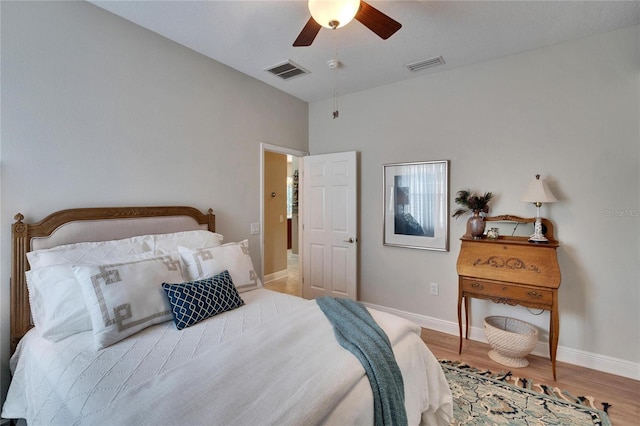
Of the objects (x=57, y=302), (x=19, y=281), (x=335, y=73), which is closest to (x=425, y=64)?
(x=335, y=73)

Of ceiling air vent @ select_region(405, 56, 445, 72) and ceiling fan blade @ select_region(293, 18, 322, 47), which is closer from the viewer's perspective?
ceiling fan blade @ select_region(293, 18, 322, 47)

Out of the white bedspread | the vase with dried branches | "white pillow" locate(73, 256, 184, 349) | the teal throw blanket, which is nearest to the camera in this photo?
the white bedspread

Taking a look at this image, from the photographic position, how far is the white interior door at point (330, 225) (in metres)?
3.75

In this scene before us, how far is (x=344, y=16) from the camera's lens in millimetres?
1667

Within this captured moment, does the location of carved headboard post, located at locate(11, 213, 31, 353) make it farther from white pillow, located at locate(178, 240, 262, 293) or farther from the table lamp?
the table lamp

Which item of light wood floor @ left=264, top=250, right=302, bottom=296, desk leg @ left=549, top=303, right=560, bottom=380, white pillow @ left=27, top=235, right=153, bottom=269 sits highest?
white pillow @ left=27, top=235, right=153, bottom=269

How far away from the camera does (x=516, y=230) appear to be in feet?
9.29

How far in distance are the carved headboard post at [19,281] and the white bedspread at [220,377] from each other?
5.2 inches

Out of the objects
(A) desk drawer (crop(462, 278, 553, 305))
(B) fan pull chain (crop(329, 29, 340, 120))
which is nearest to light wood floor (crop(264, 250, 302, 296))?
(A) desk drawer (crop(462, 278, 553, 305))

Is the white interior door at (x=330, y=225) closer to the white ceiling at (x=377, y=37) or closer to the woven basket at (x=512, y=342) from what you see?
the white ceiling at (x=377, y=37)

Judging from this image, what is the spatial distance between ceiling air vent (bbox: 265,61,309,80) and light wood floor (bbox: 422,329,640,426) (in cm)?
319

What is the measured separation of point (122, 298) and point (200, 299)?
0.40 meters

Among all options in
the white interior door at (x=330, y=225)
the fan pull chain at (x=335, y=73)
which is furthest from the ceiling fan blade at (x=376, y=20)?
the white interior door at (x=330, y=225)

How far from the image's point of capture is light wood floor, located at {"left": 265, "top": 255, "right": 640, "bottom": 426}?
2.05 m
